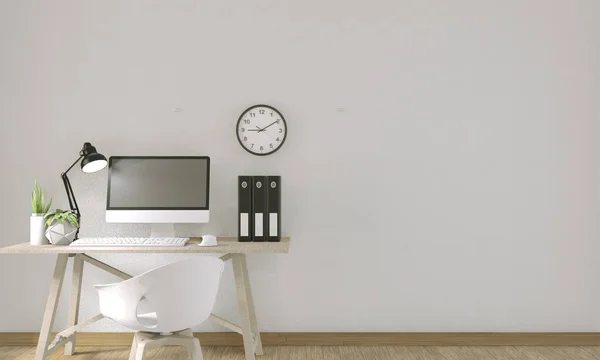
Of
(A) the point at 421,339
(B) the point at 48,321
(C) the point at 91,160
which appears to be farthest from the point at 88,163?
(A) the point at 421,339

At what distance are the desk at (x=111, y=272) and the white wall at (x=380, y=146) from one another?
188mm

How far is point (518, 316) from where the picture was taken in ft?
10.8

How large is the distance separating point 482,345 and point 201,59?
8.22 ft

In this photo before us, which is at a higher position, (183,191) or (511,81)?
(511,81)

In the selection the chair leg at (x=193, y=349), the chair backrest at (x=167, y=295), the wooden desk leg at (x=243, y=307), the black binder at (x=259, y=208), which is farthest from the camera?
the black binder at (x=259, y=208)

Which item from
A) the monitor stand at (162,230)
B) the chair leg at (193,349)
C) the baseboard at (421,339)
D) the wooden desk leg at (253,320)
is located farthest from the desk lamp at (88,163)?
the chair leg at (193,349)

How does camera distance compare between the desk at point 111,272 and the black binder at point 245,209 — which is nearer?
the desk at point 111,272

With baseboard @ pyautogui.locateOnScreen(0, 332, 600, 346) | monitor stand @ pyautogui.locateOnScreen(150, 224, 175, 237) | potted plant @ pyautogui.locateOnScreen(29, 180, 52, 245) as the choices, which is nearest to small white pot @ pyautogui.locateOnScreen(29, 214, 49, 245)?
potted plant @ pyautogui.locateOnScreen(29, 180, 52, 245)

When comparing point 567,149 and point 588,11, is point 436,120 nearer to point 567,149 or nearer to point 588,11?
point 567,149

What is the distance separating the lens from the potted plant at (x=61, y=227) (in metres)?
2.88

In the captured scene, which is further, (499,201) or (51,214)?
(499,201)

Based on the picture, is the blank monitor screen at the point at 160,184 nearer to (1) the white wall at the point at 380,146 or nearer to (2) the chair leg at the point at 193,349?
(1) the white wall at the point at 380,146

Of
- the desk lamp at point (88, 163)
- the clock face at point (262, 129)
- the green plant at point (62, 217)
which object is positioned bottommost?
the green plant at point (62, 217)

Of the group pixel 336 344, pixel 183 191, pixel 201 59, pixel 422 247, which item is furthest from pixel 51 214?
pixel 422 247
